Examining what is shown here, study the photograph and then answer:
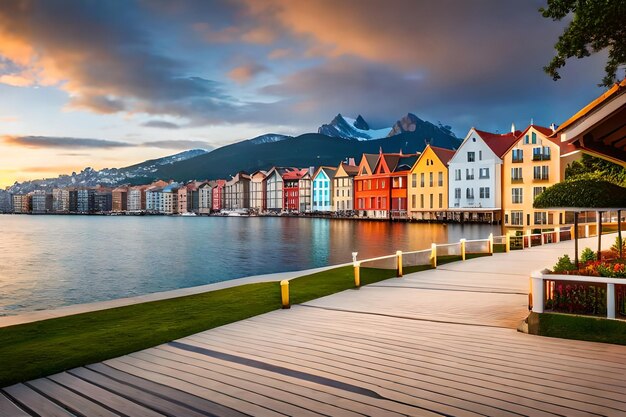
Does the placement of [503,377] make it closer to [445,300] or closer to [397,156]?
[445,300]

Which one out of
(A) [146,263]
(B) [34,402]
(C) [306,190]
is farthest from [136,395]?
(C) [306,190]

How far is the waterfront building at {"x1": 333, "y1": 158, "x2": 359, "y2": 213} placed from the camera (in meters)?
128

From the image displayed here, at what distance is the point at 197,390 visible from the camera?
6.84 meters

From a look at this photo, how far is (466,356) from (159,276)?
34.8 meters

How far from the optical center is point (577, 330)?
911 cm

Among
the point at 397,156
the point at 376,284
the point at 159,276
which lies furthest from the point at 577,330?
the point at 397,156

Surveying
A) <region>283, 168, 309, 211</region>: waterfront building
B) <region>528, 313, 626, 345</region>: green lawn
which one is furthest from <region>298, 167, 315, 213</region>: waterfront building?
<region>528, 313, 626, 345</region>: green lawn

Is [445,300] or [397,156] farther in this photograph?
[397,156]

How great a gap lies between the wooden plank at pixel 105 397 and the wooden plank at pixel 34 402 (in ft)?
1.40

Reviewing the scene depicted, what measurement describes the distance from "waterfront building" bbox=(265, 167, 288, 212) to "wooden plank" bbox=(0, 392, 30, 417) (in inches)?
6243

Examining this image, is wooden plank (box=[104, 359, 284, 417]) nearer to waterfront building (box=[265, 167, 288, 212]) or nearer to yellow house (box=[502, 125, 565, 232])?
yellow house (box=[502, 125, 565, 232])

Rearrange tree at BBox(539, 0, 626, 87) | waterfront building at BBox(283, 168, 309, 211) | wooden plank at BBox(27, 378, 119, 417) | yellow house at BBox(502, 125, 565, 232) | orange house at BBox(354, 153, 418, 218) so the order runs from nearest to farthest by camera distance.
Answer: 1. wooden plank at BBox(27, 378, 119, 417)
2. tree at BBox(539, 0, 626, 87)
3. yellow house at BBox(502, 125, 565, 232)
4. orange house at BBox(354, 153, 418, 218)
5. waterfront building at BBox(283, 168, 309, 211)

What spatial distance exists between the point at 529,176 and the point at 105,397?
77.5m

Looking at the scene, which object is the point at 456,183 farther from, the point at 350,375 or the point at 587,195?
the point at 350,375
